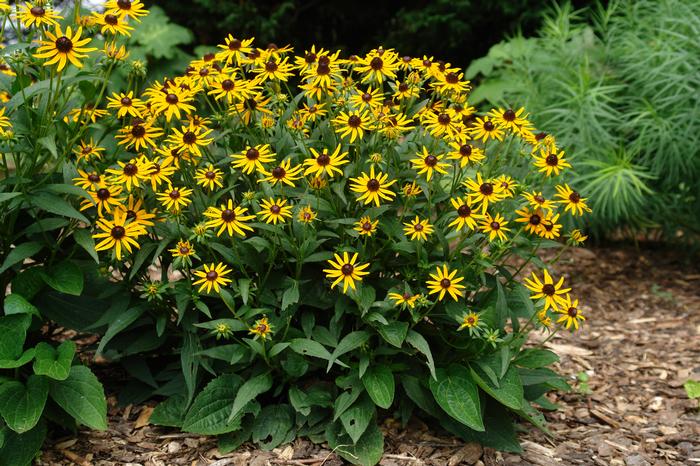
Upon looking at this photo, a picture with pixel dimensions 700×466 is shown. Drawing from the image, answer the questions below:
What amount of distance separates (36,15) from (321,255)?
3.46 ft

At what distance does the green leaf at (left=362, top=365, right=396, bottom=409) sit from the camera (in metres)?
2.31

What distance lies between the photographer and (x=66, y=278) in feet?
7.93

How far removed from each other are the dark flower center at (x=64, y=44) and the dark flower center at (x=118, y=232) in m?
0.52

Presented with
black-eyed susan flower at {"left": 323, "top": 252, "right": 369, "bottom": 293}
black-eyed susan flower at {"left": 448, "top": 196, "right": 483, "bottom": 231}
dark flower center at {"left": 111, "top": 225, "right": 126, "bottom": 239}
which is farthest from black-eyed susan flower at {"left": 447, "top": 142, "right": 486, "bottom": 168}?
dark flower center at {"left": 111, "top": 225, "right": 126, "bottom": 239}

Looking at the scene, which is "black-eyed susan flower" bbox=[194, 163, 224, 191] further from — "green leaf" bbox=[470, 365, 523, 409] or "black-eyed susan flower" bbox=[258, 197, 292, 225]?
"green leaf" bbox=[470, 365, 523, 409]

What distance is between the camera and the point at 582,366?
3.35m

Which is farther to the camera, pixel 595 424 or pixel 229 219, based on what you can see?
pixel 595 424

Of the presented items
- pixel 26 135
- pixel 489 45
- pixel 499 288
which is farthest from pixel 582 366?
pixel 489 45

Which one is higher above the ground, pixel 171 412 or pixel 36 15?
pixel 36 15

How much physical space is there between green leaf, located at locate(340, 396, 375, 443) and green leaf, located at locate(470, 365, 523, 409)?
34 centimetres

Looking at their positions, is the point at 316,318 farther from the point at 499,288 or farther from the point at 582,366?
the point at 582,366

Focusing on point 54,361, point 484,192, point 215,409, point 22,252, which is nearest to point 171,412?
point 215,409

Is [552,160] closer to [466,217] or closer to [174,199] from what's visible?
[466,217]

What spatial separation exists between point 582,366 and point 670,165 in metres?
1.40
